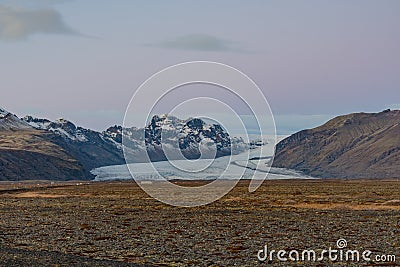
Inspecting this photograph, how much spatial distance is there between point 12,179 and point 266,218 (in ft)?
497

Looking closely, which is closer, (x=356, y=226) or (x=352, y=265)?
(x=352, y=265)

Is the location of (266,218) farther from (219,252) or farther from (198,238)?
(219,252)

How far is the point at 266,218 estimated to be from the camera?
167 feet

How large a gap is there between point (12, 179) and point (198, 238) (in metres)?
162

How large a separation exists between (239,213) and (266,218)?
638 centimetres

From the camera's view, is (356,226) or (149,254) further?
(356,226)

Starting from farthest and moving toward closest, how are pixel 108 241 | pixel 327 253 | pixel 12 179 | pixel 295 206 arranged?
1. pixel 12 179
2. pixel 295 206
3. pixel 108 241
4. pixel 327 253

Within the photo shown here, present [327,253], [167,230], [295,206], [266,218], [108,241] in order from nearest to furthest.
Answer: [327,253] < [108,241] < [167,230] < [266,218] < [295,206]

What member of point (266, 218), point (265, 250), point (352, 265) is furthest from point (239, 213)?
point (352, 265)

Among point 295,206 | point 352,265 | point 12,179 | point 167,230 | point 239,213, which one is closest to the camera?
point 352,265

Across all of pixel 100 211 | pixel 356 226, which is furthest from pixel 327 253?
pixel 100 211

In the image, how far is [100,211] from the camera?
60500 millimetres

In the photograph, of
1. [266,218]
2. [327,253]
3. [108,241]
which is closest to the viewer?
[327,253]

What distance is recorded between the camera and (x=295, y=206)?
67.5 metres
